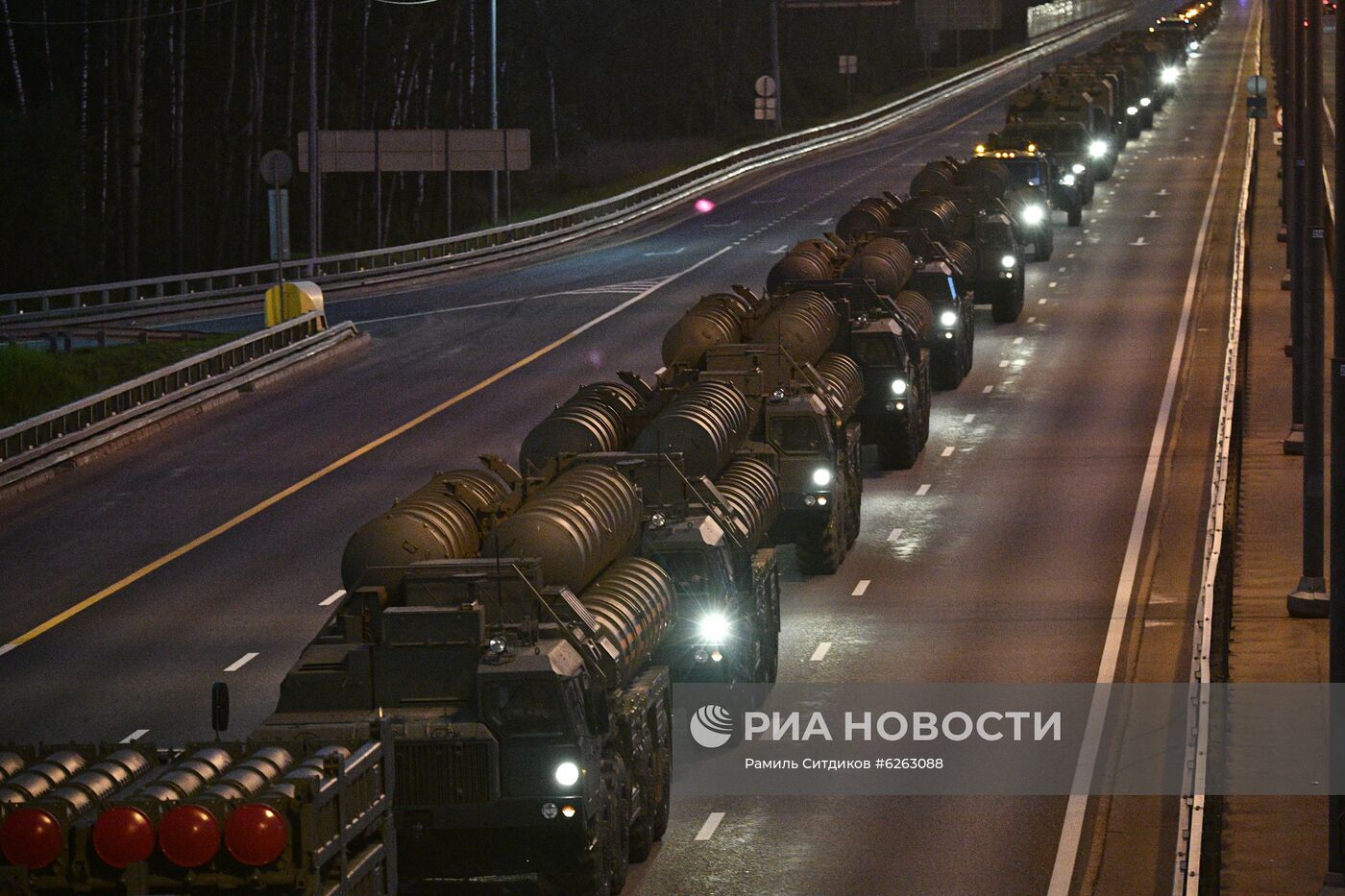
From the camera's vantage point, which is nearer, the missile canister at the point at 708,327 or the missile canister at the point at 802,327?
the missile canister at the point at 802,327

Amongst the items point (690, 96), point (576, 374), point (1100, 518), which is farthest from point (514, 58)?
point (1100, 518)

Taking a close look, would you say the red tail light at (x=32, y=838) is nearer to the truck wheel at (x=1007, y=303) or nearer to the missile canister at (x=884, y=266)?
the missile canister at (x=884, y=266)

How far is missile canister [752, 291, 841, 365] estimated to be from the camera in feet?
126

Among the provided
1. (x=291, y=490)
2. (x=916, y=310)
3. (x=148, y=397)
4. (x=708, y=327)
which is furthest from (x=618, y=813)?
(x=148, y=397)

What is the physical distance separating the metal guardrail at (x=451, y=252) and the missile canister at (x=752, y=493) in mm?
32364

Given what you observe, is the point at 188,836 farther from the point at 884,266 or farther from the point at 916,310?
the point at 884,266

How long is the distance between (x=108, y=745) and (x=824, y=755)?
10.6 m

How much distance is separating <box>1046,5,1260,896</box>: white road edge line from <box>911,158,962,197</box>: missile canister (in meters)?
6.73

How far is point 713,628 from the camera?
25.3m

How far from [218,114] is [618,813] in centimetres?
9788

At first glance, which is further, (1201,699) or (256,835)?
(1201,699)

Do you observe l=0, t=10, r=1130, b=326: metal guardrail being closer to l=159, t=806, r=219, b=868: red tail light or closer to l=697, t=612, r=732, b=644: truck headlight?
l=697, t=612, r=732, b=644: truck headlight

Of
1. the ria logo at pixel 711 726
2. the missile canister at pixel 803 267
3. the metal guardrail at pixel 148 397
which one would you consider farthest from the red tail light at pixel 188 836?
the missile canister at pixel 803 267

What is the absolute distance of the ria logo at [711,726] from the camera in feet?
83.8
